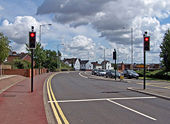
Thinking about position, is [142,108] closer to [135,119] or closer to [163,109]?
[163,109]

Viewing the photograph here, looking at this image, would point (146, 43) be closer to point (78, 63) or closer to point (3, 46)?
point (3, 46)

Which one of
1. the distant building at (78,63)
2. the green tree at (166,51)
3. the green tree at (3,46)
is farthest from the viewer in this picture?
the distant building at (78,63)

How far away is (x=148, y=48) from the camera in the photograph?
1631 cm

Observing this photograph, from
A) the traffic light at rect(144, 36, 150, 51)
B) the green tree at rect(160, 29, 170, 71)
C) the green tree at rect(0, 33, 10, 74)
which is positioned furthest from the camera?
the green tree at rect(160, 29, 170, 71)

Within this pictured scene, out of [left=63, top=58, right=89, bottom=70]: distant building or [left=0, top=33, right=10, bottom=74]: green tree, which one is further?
[left=63, top=58, right=89, bottom=70]: distant building

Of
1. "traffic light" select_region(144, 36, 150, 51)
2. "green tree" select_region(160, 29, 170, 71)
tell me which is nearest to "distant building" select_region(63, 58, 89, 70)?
"green tree" select_region(160, 29, 170, 71)

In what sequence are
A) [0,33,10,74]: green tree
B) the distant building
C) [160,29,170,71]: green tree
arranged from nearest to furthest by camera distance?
1. [0,33,10,74]: green tree
2. [160,29,170,71]: green tree
3. the distant building

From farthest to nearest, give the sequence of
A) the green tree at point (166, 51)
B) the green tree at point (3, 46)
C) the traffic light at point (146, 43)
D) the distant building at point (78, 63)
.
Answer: the distant building at point (78, 63) < the green tree at point (166, 51) < the green tree at point (3, 46) < the traffic light at point (146, 43)

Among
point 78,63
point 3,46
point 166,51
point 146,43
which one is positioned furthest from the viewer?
point 78,63

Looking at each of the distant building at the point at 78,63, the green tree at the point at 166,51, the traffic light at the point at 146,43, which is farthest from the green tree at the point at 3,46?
the distant building at the point at 78,63

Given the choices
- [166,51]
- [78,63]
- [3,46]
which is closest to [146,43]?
[3,46]

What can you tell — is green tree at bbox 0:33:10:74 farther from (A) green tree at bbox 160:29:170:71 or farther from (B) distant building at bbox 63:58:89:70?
(B) distant building at bbox 63:58:89:70

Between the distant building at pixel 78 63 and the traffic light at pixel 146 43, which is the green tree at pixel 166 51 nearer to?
the traffic light at pixel 146 43

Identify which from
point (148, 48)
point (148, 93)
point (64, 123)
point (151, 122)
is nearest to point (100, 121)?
point (64, 123)
